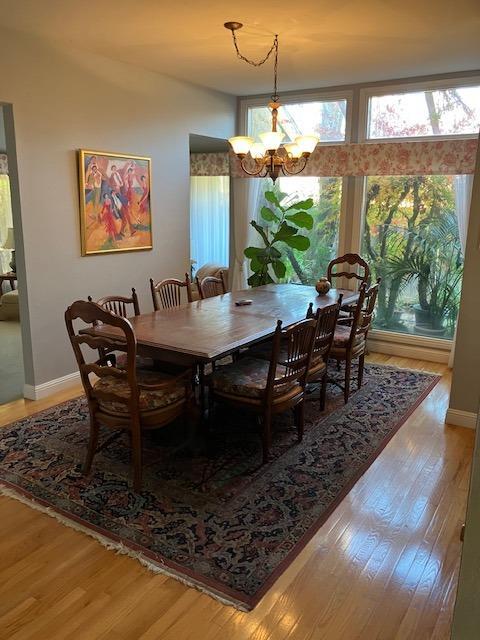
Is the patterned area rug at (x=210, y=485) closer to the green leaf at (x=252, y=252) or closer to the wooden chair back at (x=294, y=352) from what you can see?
the wooden chair back at (x=294, y=352)

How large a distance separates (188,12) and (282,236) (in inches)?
102

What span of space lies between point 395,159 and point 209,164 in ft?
9.80

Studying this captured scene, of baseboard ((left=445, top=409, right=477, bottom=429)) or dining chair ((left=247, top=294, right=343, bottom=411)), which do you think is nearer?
dining chair ((left=247, top=294, right=343, bottom=411))

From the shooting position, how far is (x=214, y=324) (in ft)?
10.9

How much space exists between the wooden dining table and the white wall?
0.98 meters

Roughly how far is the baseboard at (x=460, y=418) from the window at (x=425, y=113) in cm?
260

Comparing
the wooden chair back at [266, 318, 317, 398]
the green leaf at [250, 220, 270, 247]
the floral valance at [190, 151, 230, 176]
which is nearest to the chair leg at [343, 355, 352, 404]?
the wooden chair back at [266, 318, 317, 398]

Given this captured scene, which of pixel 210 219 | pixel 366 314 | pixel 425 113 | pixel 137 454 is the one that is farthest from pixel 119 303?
pixel 210 219

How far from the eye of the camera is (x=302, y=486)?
2836 mm

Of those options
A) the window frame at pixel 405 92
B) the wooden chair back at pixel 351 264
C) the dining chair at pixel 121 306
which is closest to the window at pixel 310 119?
the window frame at pixel 405 92

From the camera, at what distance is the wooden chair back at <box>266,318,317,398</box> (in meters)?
2.80

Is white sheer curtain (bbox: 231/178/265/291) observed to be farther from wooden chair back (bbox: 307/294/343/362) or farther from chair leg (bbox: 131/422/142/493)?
chair leg (bbox: 131/422/142/493)

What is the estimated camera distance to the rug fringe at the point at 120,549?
80.2 inches

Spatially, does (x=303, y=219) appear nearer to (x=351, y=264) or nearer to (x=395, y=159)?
(x=351, y=264)
